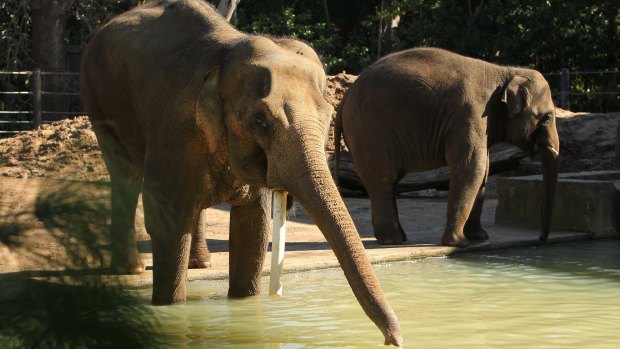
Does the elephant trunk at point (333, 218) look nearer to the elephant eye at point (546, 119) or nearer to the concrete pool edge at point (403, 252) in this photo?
the concrete pool edge at point (403, 252)

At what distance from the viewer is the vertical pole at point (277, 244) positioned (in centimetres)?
514

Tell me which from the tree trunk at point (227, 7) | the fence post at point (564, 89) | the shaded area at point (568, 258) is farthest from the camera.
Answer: the fence post at point (564, 89)

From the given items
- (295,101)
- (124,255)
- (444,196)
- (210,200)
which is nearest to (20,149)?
(444,196)

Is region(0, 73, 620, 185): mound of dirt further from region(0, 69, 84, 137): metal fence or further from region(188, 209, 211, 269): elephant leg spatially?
region(188, 209, 211, 269): elephant leg

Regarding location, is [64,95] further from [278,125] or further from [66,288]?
[66,288]

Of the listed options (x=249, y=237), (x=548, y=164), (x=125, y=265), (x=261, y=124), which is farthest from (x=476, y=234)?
(x=125, y=265)

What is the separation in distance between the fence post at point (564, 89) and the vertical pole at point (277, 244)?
1357cm

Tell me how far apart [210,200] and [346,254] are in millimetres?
1923

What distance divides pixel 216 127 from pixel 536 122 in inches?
220

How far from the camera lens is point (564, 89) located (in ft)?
59.8

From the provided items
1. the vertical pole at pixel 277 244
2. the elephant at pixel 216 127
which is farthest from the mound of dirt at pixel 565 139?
the vertical pole at pixel 277 244

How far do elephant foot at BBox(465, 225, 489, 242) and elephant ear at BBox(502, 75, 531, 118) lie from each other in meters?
1.18

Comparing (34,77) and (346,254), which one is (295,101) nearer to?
(346,254)

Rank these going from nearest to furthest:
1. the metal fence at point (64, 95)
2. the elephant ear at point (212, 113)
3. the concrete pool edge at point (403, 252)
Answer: the elephant ear at point (212, 113), the concrete pool edge at point (403, 252), the metal fence at point (64, 95)
